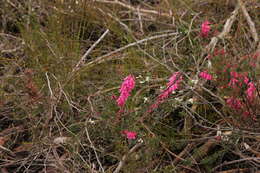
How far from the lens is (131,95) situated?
8.32ft

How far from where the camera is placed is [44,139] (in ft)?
7.70

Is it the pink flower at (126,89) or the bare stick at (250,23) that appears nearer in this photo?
the pink flower at (126,89)

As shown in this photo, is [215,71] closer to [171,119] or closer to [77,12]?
[171,119]

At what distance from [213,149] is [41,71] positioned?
1.17 meters

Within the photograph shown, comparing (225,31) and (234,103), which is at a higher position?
(225,31)

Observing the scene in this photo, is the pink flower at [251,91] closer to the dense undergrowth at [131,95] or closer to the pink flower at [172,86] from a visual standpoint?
the dense undergrowth at [131,95]

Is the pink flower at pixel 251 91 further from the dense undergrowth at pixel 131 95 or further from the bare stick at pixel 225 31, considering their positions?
the bare stick at pixel 225 31

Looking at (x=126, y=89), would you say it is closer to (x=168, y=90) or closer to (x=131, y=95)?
(x=168, y=90)

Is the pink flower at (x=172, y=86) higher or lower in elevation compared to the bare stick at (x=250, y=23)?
lower

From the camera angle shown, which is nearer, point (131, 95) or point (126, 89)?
point (126, 89)

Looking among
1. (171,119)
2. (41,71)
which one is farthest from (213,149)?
(41,71)

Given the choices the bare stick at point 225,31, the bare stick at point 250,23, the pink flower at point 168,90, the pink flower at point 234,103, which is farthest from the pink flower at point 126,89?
the bare stick at point 250,23

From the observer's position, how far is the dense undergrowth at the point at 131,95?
217 cm

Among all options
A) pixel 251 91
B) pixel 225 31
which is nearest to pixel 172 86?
pixel 251 91
